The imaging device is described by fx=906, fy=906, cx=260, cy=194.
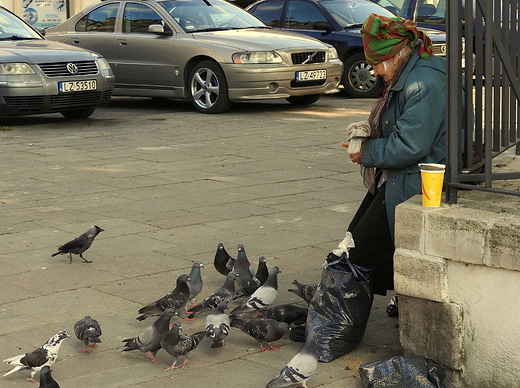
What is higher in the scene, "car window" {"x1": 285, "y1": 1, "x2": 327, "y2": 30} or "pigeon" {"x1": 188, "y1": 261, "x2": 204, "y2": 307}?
"car window" {"x1": 285, "y1": 1, "x2": 327, "y2": 30}

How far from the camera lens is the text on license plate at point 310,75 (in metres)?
14.3

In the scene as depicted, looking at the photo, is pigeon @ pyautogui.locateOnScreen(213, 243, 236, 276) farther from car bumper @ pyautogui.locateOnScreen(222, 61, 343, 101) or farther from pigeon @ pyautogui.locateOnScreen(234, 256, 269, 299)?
car bumper @ pyautogui.locateOnScreen(222, 61, 343, 101)

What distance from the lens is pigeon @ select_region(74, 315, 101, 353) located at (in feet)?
15.5

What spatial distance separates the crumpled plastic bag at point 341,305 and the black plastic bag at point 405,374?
0.45 metres

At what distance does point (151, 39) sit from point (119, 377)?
1117cm

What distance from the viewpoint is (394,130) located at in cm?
448

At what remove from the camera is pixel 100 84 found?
13.5 m

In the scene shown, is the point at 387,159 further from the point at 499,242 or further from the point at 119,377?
the point at 119,377

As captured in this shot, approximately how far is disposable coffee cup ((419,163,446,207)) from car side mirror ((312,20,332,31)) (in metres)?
13.0

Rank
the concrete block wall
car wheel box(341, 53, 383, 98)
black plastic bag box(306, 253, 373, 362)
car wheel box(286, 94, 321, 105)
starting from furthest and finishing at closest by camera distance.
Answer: car wheel box(341, 53, 383, 98) → car wheel box(286, 94, 321, 105) → black plastic bag box(306, 253, 373, 362) → the concrete block wall

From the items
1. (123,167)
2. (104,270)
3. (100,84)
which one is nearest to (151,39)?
(100,84)

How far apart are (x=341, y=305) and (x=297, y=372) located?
62cm

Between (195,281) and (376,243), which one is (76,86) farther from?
(376,243)

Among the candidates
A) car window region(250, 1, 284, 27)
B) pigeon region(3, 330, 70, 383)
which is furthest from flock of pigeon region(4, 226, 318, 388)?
car window region(250, 1, 284, 27)
